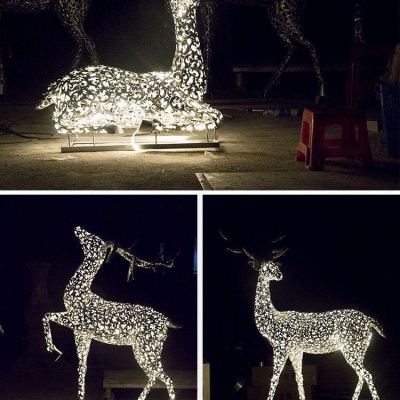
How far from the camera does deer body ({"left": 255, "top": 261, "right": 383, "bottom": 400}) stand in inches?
211

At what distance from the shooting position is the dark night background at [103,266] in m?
5.71

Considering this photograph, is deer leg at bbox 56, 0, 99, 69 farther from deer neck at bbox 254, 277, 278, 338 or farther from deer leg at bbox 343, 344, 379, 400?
deer leg at bbox 343, 344, 379, 400

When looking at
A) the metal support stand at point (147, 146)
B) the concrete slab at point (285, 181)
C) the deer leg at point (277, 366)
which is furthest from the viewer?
the metal support stand at point (147, 146)

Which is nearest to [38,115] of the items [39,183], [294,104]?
[294,104]

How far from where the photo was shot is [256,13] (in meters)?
14.3

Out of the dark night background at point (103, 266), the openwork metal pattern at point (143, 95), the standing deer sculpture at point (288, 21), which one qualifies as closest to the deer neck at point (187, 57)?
the openwork metal pattern at point (143, 95)

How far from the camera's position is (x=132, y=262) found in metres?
5.61

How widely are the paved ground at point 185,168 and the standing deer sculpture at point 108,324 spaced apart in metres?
1.42

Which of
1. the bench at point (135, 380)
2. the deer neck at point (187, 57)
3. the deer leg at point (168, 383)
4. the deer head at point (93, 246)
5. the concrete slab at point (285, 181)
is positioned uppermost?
the deer neck at point (187, 57)

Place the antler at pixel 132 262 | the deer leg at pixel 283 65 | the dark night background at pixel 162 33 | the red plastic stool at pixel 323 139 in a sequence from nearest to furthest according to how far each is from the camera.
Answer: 1. the antler at pixel 132 262
2. the red plastic stool at pixel 323 139
3. the deer leg at pixel 283 65
4. the dark night background at pixel 162 33

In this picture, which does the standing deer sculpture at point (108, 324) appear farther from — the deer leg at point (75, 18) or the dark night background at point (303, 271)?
the deer leg at point (75, 18)

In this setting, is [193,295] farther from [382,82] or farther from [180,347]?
[382,82]

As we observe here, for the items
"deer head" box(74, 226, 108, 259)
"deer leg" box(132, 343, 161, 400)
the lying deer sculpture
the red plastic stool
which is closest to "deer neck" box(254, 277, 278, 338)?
the lying deer sculpture

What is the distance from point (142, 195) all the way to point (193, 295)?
0.73 m
